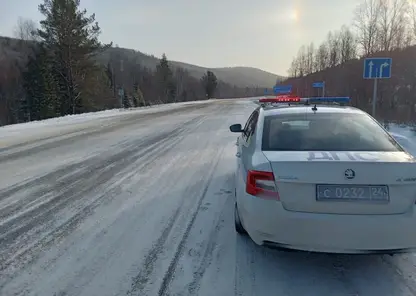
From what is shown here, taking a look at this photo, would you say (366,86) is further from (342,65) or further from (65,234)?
(65,234)

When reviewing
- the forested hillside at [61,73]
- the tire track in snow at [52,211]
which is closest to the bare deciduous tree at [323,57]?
the forested hillside at [61,73]

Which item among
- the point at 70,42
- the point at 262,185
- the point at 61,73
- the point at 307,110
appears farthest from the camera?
the point at 61,73

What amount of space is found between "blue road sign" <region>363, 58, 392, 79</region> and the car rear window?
6.51 m

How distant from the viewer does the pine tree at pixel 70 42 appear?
31078 millimetres

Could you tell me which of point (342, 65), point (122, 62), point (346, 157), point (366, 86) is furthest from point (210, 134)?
point (122, 62)

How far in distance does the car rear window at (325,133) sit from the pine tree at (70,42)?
3225 centimetres

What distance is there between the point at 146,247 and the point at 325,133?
7.57ft

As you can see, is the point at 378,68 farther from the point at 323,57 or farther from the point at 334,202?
the point at 323,57

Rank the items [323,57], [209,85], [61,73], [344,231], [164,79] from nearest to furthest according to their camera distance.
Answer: [344,231]
[61,73]
[323,57]
[164,79]
[209,85]

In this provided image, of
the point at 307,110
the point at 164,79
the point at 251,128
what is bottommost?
the point at 251,128

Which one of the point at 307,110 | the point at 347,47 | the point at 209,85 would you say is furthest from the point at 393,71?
the point at 209,85

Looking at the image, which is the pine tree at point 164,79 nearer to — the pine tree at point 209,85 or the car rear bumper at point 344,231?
the pine tree at point 209,85

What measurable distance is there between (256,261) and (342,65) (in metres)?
47.9

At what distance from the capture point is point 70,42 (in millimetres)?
31719
